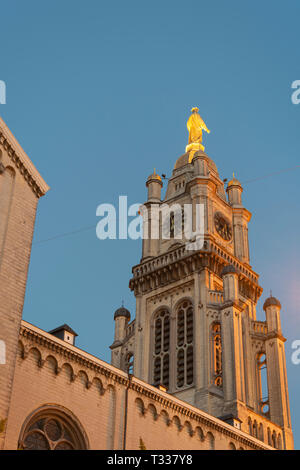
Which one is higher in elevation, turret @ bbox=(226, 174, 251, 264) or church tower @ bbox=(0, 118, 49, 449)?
turret @ bbox=(226, 174, 251, 264)

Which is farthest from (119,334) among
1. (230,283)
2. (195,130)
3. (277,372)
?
(195,130)

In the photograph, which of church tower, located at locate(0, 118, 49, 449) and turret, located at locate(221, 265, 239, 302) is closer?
church tower, located at locate(0, 118, 49, 449)

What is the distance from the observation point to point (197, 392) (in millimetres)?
57688

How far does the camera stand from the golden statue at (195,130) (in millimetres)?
80562

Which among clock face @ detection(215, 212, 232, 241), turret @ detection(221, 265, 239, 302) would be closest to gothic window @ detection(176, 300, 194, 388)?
turret @ detection(221, 265, 239, 302)

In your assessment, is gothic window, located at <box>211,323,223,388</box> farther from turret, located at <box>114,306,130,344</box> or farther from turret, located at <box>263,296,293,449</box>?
Answer: turret, located at <box>114,306,130,344</box>

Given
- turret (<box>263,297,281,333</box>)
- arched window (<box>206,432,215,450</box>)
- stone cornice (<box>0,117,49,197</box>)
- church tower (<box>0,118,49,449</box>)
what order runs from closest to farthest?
church tower (<box>0,118,49,449</box>), stone cornice (<box>0,117,49,197</box>), arched window (<box>206,432,215,450</box>), turret (<box>263,297,281,333</box>)

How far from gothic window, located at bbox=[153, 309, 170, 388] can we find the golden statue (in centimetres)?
2152

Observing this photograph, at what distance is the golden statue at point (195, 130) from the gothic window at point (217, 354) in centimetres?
2412

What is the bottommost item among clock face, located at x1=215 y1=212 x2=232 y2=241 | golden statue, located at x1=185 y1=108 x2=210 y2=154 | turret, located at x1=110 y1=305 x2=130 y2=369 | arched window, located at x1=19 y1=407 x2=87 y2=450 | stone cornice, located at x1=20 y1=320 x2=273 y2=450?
arched window, located at x1=19 y1=407 x2=87 y2=450

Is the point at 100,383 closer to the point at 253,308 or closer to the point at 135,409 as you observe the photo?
the point at 135,409

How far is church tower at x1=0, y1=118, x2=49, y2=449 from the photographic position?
27.0 m

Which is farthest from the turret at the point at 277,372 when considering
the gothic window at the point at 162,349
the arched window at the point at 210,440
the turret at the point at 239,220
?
the arched window at the point at 210,440
